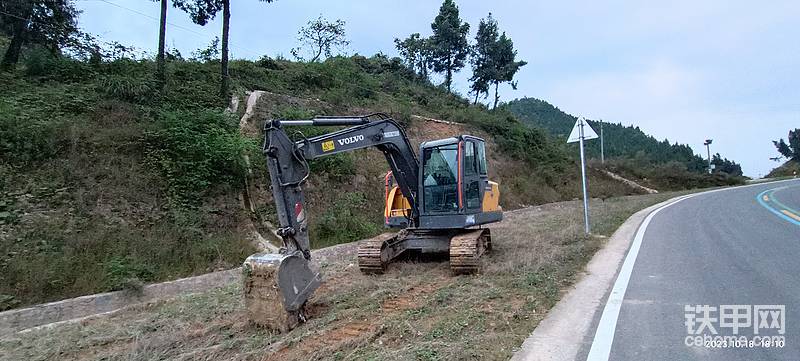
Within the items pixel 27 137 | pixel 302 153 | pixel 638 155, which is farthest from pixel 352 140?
pixel 638 155

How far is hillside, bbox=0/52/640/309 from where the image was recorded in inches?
362

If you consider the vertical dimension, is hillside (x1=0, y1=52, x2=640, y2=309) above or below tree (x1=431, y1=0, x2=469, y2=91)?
below

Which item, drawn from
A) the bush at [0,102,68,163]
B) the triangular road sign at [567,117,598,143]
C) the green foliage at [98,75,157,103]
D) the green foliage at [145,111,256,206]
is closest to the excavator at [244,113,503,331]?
the triangular road sign at [567,117,598,143]

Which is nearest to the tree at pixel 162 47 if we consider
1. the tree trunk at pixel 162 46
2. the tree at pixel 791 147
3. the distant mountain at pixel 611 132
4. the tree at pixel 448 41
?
the tree trunk at pixel 162 46

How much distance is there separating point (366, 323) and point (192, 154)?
9.45 m

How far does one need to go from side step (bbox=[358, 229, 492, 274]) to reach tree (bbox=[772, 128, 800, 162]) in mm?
80656

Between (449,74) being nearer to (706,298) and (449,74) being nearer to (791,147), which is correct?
(706,298)

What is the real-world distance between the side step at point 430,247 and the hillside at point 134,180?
13.6 ft

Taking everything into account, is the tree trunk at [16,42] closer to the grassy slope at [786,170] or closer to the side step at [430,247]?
the side step at [430,247]

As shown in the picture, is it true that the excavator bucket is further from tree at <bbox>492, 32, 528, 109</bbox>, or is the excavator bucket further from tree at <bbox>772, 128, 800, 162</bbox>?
tree at <bbox>772, 128, 800, 162</bbox>

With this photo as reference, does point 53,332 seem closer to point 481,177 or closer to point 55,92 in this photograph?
point 481,177

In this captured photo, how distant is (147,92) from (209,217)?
18.9ft

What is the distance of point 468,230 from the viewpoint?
9.41 meters

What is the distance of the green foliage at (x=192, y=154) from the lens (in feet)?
41.1
